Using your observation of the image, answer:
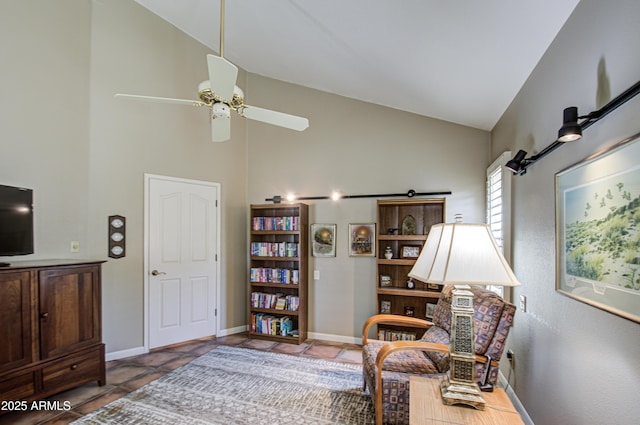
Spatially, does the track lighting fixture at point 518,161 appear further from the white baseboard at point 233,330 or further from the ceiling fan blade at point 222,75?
the white baseboard at point 233,330

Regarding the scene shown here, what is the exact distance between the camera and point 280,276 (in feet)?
13.7

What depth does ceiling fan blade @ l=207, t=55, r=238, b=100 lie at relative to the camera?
71.8 inches

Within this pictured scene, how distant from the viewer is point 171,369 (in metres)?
3.25

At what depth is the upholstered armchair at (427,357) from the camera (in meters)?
1.89

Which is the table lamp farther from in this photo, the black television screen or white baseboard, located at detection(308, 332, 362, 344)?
the black television screen

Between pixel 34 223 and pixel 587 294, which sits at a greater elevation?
pixel 34 223

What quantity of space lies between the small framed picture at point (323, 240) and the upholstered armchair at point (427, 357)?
5.50 ft

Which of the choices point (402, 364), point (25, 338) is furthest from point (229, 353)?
point (402, 364)

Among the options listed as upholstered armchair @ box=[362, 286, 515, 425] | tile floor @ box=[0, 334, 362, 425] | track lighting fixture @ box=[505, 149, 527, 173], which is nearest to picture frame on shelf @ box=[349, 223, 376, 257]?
tile floor @ box=[0, 334, 362, 425]

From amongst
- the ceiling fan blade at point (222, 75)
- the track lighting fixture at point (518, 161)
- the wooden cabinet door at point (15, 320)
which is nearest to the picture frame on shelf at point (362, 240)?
the track lighting fixture at point (518, 161)

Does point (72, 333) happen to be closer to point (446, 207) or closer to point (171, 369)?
point (171, 369)

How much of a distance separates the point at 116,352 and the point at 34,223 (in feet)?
5.42

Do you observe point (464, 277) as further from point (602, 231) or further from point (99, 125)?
point (99, 125)

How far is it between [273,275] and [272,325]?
0.68 m
